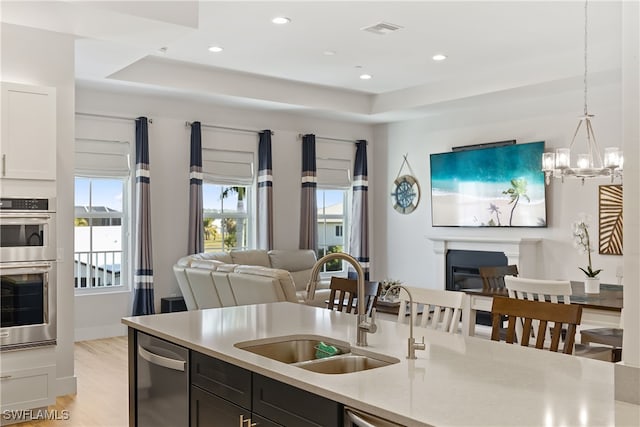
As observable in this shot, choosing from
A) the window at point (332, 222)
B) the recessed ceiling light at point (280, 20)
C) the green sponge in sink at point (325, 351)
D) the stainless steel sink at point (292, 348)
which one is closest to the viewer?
the green sponge in sink at point (325, 351)

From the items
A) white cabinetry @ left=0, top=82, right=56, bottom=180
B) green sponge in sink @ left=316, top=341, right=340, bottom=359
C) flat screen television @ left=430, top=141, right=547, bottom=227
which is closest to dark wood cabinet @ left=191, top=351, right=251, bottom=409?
green sponge in sink @ left=316, top=341, right=340, bottom=359

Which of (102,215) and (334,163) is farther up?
(334,163)

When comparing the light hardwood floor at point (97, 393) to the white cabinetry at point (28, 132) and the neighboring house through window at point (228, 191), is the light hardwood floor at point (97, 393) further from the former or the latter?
the neighboring house through window at point (228, 191)

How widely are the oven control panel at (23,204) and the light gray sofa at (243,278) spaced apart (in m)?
1.93

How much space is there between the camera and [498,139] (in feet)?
25.8

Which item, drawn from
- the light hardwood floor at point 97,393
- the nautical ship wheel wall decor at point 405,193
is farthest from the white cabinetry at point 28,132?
the nautical ship wheel wall decor at point 405,193

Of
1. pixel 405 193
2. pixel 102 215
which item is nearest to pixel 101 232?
pixel 102 215

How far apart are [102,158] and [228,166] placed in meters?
1.66

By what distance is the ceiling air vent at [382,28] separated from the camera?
5.37 meters

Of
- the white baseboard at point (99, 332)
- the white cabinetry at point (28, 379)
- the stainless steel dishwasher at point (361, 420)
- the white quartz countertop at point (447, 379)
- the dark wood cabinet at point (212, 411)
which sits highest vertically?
the white quartz countertop at point (447, 379)

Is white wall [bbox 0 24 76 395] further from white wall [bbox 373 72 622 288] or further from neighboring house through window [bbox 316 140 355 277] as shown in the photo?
white wall [bbox 373 72 622 288]

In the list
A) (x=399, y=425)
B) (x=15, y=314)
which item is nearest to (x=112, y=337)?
(x=15, y=314)

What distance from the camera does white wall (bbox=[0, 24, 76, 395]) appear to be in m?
4.57

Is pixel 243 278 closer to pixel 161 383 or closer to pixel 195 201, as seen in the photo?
pixel 195 201
